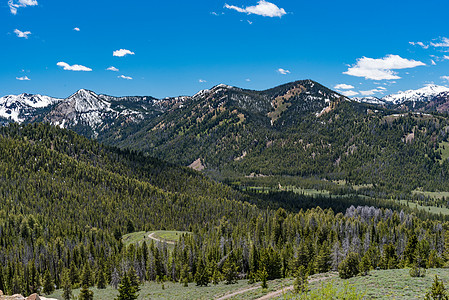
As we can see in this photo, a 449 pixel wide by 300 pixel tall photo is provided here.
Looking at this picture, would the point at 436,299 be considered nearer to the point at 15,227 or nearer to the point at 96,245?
the point at 96,245

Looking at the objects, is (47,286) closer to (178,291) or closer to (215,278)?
(178,291)

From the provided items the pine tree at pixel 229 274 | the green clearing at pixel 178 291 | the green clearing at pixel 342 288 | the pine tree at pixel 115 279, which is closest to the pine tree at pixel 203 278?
the green clearing at pixel 178 291

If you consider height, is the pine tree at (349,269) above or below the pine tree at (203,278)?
above

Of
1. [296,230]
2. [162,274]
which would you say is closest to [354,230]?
[296,230]

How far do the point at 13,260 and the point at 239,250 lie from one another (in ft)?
339

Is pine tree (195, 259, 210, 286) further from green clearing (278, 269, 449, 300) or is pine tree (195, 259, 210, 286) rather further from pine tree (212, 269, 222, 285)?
green clearing (278, 269, 449, 300)

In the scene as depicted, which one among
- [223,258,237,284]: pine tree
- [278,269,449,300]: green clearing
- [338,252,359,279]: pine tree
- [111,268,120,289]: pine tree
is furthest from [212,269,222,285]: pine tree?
[278,269,449,300]: green clearing

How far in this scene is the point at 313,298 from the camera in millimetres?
53094

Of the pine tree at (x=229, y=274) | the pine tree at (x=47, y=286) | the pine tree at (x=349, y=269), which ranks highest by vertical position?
the pine tree at (x=349, y=269)

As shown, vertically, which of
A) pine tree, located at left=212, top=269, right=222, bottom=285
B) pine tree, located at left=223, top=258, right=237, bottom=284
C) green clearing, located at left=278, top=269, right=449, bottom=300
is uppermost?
green clearing, located at left=278, top=269, right=449, bottom=300

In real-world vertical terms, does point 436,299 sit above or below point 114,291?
above

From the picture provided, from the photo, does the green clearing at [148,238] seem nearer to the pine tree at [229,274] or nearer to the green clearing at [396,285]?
the pine tree at [229,274]

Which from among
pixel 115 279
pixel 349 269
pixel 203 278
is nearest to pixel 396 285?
pixel 349 269

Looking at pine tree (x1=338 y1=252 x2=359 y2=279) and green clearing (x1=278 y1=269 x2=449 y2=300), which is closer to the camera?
green clearing (x1=278 y1=269 x2=449 y2=300)
